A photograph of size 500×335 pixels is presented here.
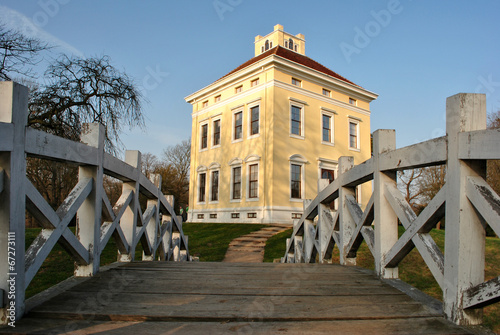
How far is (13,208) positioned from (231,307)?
1.41 meters

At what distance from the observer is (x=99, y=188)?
3461 millimetres

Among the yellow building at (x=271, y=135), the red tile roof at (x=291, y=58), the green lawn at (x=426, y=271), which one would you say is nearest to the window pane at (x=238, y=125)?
the yellow building at (x=271, y=135)

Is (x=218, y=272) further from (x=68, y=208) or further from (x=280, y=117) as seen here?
(x=280, y=117)

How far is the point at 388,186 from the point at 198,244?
479 inches

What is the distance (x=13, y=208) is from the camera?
2244mm

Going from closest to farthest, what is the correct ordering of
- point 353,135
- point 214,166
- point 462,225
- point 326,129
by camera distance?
point 462,225 → point 326,129 → point 214,166 → point 353,135

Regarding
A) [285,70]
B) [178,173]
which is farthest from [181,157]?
[285,70]

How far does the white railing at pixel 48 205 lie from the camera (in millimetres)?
2229

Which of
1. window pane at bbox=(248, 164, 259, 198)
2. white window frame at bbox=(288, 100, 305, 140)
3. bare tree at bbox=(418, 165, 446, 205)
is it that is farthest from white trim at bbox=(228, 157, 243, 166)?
bare tree at bbox=(418, 165, 446, 205)

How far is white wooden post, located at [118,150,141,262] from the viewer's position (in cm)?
438

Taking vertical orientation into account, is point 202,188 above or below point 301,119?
below

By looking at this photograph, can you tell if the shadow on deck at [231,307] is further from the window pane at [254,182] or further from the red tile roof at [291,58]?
the red tile roof at [291,58]

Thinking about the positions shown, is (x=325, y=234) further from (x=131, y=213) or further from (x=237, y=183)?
(x=237, y=183)

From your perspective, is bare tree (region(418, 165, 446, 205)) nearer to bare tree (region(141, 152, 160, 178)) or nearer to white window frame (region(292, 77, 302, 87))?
white window frame (region(292, 77, 302, 87))
